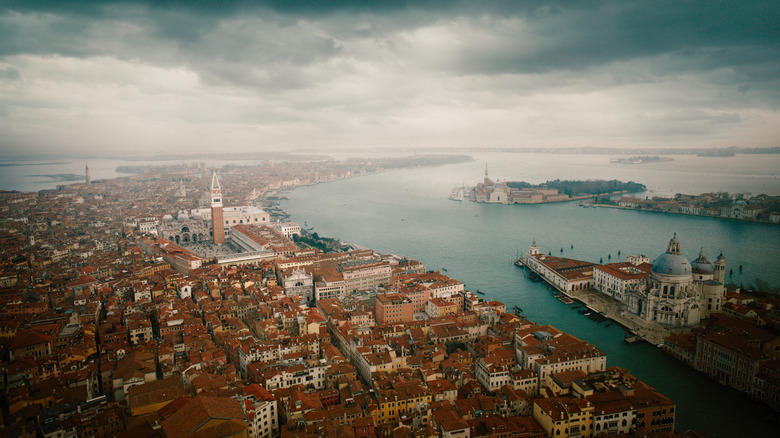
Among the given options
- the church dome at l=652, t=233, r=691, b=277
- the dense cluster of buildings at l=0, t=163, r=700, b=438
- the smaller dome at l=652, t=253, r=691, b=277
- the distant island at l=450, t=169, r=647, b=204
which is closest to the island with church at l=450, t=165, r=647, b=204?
the distant island at l=450, t=169, r=647, b=204

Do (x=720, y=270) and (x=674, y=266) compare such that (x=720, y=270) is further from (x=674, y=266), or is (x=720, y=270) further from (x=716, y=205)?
(x=716, y=205)

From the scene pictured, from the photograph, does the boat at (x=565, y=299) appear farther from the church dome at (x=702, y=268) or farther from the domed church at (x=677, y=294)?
the church dome at (x=702, y=268)

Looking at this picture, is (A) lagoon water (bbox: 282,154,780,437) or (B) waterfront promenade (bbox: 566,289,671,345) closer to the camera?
(A) lagoon water (bbox: 282,154,780,437)

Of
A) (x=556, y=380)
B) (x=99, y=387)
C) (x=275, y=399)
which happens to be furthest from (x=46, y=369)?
(x=556, y=380)

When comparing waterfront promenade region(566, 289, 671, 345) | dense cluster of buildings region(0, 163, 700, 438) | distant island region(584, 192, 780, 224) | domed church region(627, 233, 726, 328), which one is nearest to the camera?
dense cluster of buildings region(0, 163, 700, 438)

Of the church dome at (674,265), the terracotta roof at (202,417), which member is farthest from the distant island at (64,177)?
the church dome at (674,265)

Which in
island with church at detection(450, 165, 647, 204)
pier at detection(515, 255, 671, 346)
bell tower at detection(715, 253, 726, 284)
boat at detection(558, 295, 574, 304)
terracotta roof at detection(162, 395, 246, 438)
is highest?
island with church at detection(450, 165, 647, 204)

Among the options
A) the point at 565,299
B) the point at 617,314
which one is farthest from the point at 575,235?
the point at 617,314

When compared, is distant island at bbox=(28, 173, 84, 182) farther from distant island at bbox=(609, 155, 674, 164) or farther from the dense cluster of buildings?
distant island at bbox=(609, 155, 674, 164)
